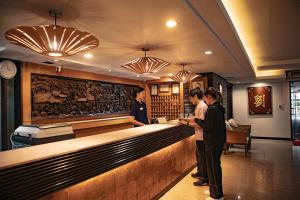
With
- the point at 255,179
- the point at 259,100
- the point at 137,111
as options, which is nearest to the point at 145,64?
the point at 137,111

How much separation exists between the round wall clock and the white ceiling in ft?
0.53

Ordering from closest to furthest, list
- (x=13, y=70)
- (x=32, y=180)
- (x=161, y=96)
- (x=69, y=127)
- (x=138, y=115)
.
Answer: (x=32, y=180)
(x=69, y=127)
(x=13, y=70)
(x=138, y=115)
(x=161, y=96)

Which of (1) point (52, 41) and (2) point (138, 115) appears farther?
(2) point (138, 115)

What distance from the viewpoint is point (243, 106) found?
907 centimetres

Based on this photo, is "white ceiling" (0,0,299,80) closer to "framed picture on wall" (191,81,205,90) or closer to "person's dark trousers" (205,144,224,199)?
"person's dark trousers" (205,144,224,199)

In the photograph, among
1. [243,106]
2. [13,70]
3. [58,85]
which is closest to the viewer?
[13,70]

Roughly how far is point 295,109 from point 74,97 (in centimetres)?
782

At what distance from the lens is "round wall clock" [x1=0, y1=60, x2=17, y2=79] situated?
3693mm

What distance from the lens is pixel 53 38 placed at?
6.43ft

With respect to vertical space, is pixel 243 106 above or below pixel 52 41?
below

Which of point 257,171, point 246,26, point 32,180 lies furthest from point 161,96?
point 32,180

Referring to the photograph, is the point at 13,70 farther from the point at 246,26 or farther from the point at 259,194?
the point at 259,194

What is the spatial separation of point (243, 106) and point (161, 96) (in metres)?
3.97

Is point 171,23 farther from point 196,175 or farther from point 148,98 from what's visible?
point 148,98
